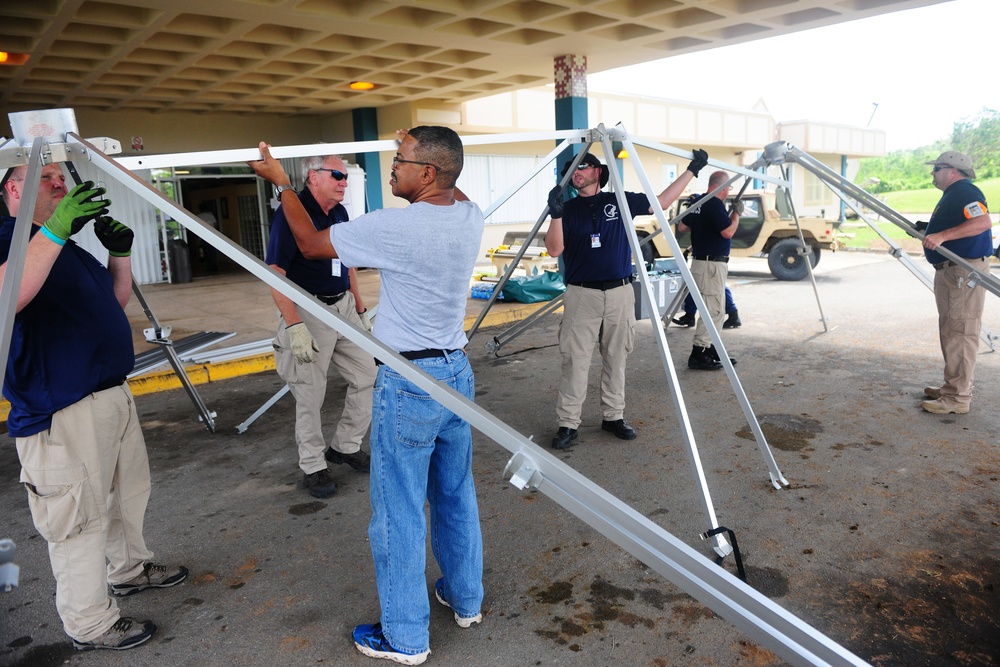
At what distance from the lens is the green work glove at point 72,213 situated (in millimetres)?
2131

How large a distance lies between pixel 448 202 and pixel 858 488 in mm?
2929

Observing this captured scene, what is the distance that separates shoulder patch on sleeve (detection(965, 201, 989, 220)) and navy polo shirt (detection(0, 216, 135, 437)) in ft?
17.2

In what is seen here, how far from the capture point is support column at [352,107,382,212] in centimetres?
1468

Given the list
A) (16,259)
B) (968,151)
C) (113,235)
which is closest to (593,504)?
(16,259)

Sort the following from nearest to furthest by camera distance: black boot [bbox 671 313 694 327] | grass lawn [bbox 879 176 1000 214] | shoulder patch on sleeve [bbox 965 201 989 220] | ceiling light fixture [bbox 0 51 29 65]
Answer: shoulder patch on sleeve [bbox 965 201 989 220]
black boot [bbox 671 313 694 327]
ceiling light fixture [bbox 0 51 29 65]
grass lawn [bbox 879 176 1000 214]

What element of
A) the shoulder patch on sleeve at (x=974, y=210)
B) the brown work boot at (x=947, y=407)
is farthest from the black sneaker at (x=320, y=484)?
the shoulder patch on sleeve at (x=974, y=210)

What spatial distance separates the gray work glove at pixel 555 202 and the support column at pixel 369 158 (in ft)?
35.2

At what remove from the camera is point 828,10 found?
839 centimetres

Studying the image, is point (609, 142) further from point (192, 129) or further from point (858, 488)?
point (192, 129)

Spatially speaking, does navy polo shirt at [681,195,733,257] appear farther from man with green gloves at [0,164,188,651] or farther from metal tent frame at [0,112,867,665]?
man with green gloves at [0,164,188,651]

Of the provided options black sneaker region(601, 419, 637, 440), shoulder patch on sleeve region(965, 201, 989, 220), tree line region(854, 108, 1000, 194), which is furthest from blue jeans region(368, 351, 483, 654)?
tree line region(854, 108, 1000, 194)

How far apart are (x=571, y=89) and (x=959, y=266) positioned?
22.0 feet

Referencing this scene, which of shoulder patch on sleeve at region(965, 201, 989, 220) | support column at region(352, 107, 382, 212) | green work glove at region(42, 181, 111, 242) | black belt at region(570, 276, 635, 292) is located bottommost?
black belt at region(570, 276, 635, 292)

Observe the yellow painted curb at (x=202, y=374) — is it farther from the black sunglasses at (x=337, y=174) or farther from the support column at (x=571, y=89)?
the support column at (x=571, y=89)
